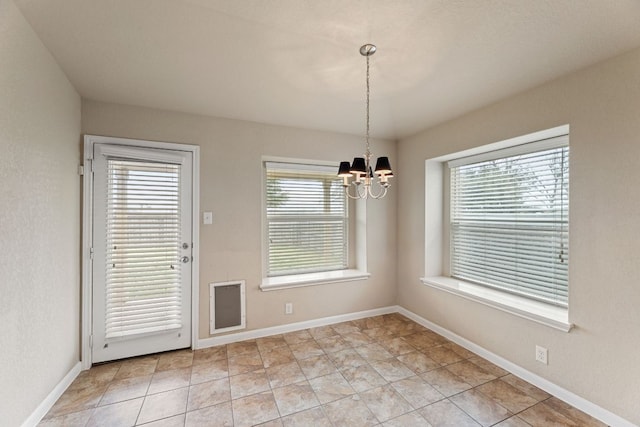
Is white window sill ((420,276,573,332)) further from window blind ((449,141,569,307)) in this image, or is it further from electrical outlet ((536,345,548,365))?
electrical outlet ((536,345,548,365))

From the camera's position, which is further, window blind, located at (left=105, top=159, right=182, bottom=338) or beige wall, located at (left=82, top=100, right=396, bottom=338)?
beige wall, located at (left=82, top=100, right=396, bottom=338)

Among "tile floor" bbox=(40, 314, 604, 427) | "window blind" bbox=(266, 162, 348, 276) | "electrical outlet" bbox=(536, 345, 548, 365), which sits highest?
"window blind" bbox=(266, 162, 348, 276)

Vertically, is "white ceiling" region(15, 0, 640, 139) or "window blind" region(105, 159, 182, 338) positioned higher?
"white ceiling" region(15, 0, 640, 139)

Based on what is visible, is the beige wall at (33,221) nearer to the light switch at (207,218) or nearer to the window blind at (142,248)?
the window blind at (142,248)

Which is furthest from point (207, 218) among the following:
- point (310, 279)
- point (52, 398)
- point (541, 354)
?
point (541, 354)

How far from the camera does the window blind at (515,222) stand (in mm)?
2291

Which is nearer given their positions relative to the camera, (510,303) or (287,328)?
(510,303)

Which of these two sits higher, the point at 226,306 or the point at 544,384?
the point at 226,306

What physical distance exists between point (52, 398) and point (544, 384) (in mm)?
3650

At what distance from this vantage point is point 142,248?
2.59 metres

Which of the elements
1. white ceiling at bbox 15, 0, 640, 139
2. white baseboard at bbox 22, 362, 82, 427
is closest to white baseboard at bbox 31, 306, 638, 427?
white baseboard at bbox 22, 362, 82, 427

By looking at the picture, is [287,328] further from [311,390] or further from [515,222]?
[515,222]

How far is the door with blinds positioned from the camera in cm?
248

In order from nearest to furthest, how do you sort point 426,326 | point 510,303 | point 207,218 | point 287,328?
point 510,303, point 207,218, point 287,328, point 426,326
